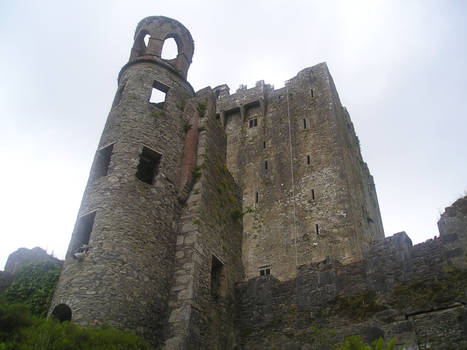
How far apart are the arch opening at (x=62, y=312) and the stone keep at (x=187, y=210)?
1.2 inches

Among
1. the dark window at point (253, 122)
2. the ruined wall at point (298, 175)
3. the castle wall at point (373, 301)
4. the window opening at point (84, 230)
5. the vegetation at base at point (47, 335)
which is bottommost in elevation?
the vegetation at base at point (47, 335)

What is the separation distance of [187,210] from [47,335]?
5633 millimetres

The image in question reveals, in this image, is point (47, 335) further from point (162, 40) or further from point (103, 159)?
point (162, 40)

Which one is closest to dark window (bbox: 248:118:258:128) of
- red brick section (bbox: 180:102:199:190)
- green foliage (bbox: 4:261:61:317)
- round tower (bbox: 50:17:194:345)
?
round tower (bbox: 50:17:194:345)

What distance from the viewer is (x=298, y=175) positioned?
22156 mm

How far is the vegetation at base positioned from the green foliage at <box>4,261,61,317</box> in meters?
3.68

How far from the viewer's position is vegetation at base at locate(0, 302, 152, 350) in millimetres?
7742

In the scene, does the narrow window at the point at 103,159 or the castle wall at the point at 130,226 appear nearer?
the castle wall at the point at 130,226

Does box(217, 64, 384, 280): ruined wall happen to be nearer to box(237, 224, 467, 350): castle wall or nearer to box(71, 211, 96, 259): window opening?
box(237, 224, 467, 350): castle wall

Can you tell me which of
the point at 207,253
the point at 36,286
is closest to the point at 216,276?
the point at 207,253

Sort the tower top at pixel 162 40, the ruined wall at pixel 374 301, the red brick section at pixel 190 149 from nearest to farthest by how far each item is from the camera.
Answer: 1. the ruined wall at pixel 374 301
2. the red brick section at pixel 190 149
3. the tower top at pixel 162 40

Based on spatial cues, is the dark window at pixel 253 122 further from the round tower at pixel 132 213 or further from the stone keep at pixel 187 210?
the round tower at pixel 132 213

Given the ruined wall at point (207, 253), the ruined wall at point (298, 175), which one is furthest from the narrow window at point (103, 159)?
the ruined wall at point (298, 175)

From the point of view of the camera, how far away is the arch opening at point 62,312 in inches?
405
